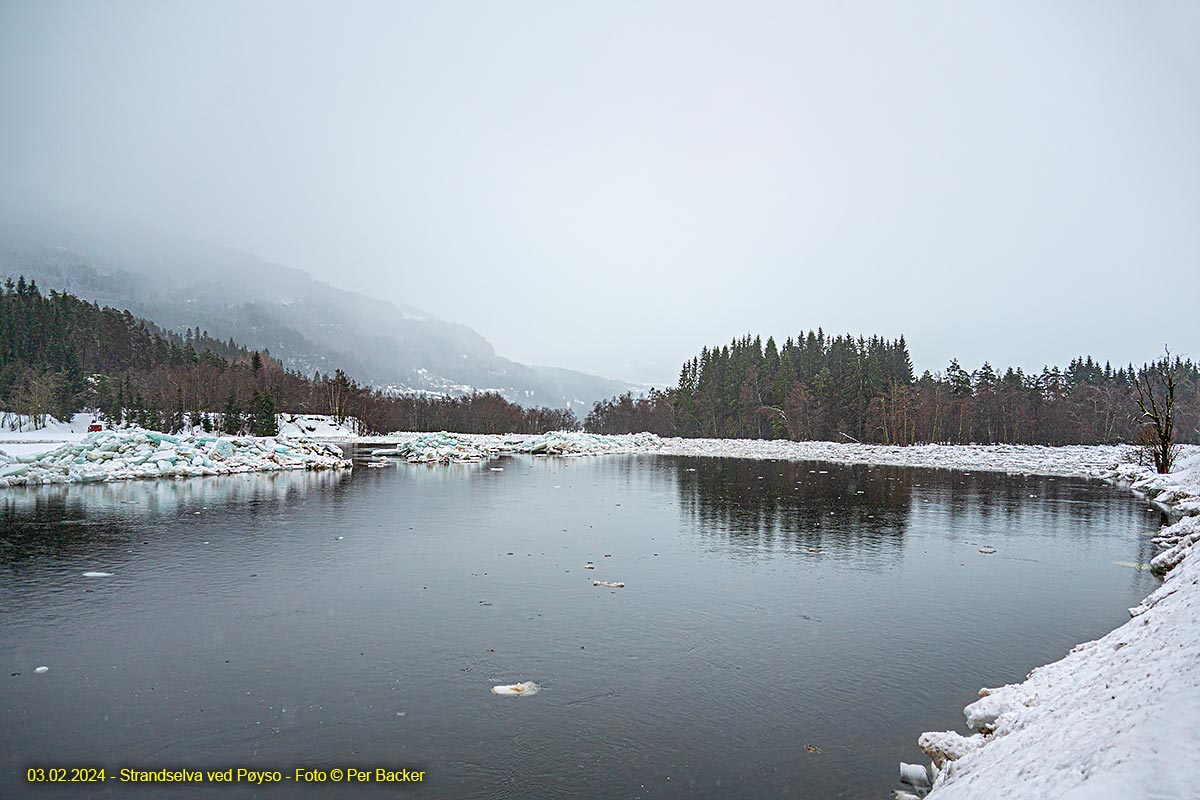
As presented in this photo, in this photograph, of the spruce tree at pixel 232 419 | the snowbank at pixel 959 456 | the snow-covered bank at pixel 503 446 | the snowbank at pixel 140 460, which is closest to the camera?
the snowbank at pixel 140 460

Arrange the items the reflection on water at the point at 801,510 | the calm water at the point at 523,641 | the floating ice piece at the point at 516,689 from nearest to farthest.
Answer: the calm water at the point at 523,641 < the floating ice piece at the point at 516,689 < the reflection on water at the point at 801,510

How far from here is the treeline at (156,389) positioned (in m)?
63.7

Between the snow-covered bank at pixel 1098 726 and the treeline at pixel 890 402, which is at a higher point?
the treeline at pixel 890 402

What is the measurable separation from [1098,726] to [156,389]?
287ft

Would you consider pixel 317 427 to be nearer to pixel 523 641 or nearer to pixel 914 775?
pixel 523 641

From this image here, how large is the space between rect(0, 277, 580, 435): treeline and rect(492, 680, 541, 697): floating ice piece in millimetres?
60785

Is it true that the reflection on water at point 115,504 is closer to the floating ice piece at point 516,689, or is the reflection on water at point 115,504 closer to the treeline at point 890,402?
the floating ice piece at point 516,689

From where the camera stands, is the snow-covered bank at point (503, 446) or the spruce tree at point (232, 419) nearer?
the snow-covered bank at point (503, 446)

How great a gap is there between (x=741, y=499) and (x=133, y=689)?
18.4 meters

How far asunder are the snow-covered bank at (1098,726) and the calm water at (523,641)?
67 cm

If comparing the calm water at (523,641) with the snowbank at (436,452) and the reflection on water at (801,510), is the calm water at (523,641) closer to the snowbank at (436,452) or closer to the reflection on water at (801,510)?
the reflection on water at (801,510)

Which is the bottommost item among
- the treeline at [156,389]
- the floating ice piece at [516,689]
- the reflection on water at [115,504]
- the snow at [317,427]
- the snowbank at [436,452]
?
the floating ice piece at [516,689]

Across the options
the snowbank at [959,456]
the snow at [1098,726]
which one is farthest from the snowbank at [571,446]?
the snow at [1098,726]

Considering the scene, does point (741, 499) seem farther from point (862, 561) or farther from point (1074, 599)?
point (1074, 599)
